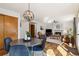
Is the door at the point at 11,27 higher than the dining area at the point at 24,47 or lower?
higher

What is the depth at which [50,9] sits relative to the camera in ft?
7.21

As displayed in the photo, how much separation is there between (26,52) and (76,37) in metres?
0.97

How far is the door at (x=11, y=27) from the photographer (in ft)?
7.35

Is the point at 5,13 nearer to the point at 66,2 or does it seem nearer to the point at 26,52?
the point at 26,52

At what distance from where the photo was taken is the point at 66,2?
2.07 metres

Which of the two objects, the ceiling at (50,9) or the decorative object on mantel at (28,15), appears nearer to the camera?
the ceiling at (50,9)

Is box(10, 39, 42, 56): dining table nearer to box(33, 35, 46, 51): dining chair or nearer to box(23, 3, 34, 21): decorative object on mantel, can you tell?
box(33, 35, 46, 51): dining chair

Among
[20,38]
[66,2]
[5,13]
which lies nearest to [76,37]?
[66,2]

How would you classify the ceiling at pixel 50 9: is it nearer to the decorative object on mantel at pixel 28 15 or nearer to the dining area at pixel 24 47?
the decorative object on mantel at pixel 28 15

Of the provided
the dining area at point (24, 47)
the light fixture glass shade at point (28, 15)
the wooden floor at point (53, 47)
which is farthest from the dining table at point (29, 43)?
the light fixture glass shade at point (28, 15)

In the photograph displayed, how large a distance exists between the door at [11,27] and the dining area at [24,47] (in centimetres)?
10

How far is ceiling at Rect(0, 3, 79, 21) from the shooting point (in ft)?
6.97

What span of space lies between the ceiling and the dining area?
45cm

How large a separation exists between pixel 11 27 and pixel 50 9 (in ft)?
2.78
